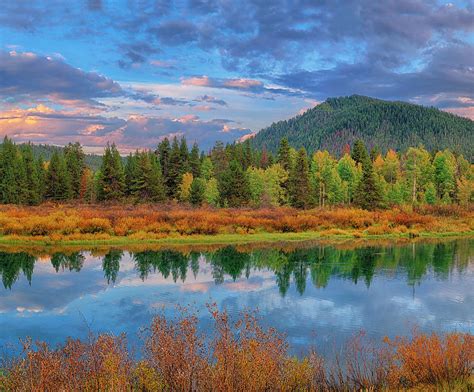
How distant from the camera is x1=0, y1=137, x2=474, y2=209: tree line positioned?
227ft

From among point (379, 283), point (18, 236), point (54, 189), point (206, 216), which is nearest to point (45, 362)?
point (379, 283)

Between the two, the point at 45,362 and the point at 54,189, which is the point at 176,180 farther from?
the point at 45,362

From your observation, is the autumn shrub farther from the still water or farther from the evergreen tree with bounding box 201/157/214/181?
the evergreen tree with bounding box 201/157/214/181

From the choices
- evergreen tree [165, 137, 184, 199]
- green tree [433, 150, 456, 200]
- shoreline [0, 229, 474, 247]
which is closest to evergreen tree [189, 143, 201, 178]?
evergreen tree [165, 137, 184, 199]

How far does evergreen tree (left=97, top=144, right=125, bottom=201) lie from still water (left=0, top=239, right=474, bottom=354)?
130 ft

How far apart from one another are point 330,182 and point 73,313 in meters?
64.6

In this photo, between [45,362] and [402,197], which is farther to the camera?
[402,197]

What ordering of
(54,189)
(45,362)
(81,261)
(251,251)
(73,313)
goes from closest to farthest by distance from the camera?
1. (45,362)
2. (73,313)
3. (81,261)
4. (251,251)
5. (54,189)

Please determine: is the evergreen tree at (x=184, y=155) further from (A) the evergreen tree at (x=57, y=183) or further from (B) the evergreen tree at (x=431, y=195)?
(B) the evergreen tree at (x=431, y=195)

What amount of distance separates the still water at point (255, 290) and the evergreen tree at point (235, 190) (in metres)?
33.6

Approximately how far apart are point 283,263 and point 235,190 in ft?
132

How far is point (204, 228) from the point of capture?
3862cm

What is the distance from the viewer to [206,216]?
4312cm

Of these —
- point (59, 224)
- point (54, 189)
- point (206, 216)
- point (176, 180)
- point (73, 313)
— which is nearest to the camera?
point (73, 313)
